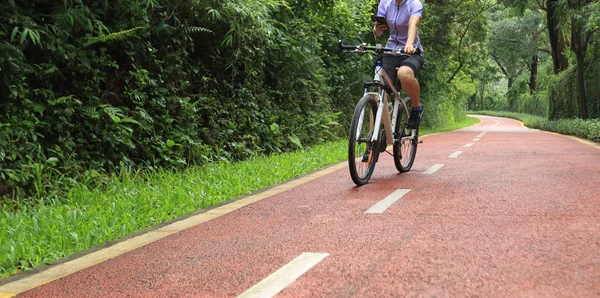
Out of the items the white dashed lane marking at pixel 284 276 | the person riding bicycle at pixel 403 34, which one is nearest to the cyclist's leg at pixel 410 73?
Answer: the person riding bicycle at pixel 403 34

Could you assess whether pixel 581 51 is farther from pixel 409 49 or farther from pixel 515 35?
pixel 515 35

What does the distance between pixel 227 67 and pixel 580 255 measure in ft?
22.9

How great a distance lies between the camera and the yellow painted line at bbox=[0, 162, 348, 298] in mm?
3406

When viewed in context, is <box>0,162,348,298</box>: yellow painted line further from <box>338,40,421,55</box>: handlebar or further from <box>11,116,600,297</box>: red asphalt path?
<box>338,40,421,55</box>: handlebar

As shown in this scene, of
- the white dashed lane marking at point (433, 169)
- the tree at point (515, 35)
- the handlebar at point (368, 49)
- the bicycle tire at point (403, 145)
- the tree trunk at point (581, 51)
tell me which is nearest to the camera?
the handlebar at point (368, 49)

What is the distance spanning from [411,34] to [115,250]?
13.3 ft

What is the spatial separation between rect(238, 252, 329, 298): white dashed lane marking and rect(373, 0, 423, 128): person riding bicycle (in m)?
3.71

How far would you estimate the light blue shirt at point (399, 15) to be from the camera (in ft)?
23.1

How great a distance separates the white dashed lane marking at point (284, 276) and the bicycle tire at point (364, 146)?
2761 millimetres

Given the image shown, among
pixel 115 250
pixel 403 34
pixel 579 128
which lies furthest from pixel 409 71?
pixel 579 128

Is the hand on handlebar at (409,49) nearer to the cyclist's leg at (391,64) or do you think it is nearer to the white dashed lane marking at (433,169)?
the cyclist's leg at (391,64)

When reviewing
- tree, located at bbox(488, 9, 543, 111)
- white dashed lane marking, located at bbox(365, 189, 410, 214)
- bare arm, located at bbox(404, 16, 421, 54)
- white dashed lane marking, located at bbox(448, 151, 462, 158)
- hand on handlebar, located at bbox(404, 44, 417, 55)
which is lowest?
white dashed lane marking, located at bbox(448, 151, 462, 158)

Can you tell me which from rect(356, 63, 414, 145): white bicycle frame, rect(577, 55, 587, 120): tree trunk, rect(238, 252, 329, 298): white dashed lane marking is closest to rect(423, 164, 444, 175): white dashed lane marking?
rect(356, 63, 414, 145): white bicycle frame

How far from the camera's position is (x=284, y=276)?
3.36 meters
